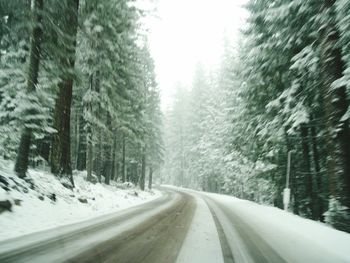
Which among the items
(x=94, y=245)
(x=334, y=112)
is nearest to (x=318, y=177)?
(x=334, y=112)

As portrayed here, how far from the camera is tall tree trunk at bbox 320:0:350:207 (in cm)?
938

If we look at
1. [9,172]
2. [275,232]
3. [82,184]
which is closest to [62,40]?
[9,172]

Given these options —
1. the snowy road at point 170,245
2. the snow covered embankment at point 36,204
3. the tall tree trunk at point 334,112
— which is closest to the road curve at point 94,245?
the snowy road at point 170,245

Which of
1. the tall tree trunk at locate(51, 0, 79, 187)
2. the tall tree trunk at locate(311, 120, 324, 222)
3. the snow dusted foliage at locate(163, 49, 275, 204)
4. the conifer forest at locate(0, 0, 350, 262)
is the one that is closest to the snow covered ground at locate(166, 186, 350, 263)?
the conifer forest at locate(0, 0, 350, 262)

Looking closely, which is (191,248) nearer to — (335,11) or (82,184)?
(335,11)

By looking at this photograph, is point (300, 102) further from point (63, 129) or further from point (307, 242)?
point (63, 129)

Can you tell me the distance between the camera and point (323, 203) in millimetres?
17812

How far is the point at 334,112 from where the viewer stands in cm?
977

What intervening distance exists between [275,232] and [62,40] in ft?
30.6

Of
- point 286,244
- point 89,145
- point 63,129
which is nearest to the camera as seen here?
point 286,244

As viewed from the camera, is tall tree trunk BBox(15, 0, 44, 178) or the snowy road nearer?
the snowy road

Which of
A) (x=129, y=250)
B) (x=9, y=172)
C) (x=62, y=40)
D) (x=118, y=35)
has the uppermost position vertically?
(x=118, y=35)

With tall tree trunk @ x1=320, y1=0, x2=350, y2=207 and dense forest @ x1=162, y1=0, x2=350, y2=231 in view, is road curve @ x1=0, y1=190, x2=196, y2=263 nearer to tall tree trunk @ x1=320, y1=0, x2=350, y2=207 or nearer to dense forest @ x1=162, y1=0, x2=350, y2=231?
tall tree trunk @ x1=320, y1=0, x2=350, y2=207

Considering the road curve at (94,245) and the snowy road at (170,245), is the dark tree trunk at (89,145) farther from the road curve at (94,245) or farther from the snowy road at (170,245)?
the road curve at (94,245)
